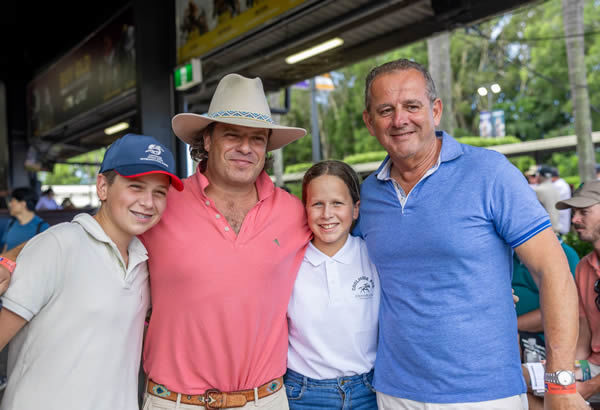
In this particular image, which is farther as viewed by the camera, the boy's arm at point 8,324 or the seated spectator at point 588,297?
the seated spectator at point 588,297

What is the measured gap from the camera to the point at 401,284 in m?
1.99

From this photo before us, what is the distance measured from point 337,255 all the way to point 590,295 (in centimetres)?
178

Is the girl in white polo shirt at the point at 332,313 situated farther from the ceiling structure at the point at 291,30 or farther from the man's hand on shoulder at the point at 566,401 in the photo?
the ceiling structure at the point at 291,30

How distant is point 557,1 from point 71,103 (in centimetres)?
2776

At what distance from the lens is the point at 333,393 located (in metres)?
2.06

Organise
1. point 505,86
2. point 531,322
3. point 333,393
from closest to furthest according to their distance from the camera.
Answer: point 333,393 → point 531,322 → point 505,86

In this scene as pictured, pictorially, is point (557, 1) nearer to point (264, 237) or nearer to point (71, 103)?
point (71, 103)

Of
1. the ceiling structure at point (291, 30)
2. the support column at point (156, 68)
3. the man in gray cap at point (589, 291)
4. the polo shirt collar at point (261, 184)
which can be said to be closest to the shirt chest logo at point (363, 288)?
the polo shirt collar at point (261, 184)

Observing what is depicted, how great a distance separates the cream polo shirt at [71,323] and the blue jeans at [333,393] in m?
0.74

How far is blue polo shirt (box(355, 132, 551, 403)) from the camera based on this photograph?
1816 mm

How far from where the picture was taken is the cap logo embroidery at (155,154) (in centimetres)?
184

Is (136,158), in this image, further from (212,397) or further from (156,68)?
(156,68)

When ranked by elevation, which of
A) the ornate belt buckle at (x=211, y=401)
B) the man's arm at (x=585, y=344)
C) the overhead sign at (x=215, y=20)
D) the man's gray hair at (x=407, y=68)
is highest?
the overhead sign at (x=215, y=20)

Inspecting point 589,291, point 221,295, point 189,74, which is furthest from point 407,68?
point 189,74
